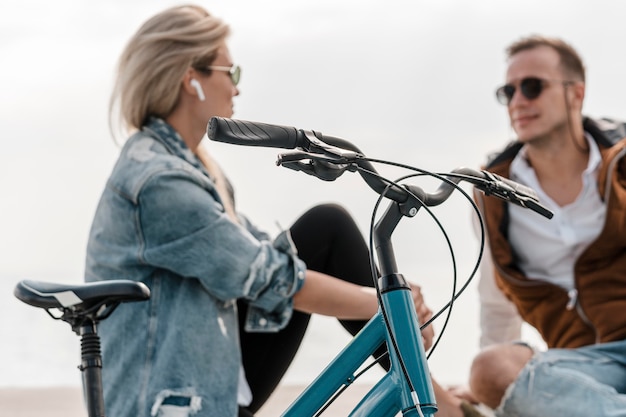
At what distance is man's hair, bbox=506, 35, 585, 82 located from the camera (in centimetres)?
372

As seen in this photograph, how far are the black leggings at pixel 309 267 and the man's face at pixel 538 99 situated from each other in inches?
38.1

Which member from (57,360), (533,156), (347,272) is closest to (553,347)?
(533,156)

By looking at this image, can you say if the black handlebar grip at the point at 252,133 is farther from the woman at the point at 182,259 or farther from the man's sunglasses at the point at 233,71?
the man's sunglasses at the point at 233,71

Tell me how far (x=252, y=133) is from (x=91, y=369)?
25.1 inches

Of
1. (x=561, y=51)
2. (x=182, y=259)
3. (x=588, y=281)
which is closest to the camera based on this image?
(x=182, y=259)

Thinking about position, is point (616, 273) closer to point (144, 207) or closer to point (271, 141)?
point (144, 207)

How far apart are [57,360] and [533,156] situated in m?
2.96

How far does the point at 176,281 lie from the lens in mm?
2490

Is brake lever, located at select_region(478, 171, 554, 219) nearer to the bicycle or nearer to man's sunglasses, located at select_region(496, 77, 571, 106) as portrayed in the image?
the bicycle

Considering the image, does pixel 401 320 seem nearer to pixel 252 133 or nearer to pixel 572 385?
pixel 252 133

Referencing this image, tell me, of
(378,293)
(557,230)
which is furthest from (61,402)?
(378,293)

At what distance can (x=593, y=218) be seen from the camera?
127 inches

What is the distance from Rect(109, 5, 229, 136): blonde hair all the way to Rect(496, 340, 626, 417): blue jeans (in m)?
1.30

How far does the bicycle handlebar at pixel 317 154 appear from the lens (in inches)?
51.0
